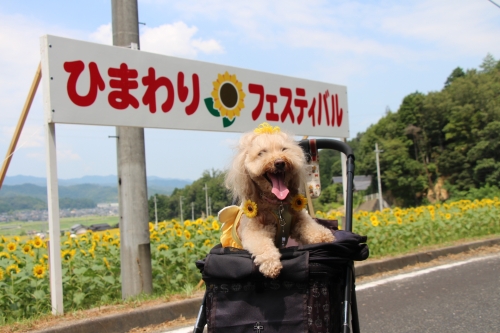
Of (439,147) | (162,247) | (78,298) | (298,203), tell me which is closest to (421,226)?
(162,247)

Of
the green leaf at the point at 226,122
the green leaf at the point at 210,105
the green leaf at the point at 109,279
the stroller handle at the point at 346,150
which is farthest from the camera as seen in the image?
the green leaf at the point at 226,122

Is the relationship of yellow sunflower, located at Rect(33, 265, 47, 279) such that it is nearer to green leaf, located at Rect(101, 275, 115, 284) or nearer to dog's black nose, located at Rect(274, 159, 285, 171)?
green leaf, located at Rect(101, 275, 115, 284)

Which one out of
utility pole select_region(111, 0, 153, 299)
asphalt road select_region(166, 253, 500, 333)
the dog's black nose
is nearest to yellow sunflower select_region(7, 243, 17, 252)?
utility pole select_region(111, 0, 153, 299)

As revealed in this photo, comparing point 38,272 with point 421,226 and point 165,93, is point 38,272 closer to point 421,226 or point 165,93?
point 165,93

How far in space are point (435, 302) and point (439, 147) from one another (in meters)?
68.5

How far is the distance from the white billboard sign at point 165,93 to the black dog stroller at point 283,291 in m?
2.54

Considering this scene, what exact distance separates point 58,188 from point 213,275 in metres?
3.11

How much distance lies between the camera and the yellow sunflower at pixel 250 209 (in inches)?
88.6

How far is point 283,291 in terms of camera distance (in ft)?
6.58

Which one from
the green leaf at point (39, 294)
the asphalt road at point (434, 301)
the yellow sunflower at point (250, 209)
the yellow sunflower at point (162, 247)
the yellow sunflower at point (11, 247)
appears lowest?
the asphalt road at point (434, 301)

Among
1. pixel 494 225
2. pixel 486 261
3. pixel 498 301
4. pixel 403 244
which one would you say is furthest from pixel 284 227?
pixel 494 225

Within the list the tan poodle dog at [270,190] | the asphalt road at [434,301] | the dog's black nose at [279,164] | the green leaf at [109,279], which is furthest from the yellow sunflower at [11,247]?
the dog's black nose at [279,164]

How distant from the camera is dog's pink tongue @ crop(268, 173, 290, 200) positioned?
6.98ft

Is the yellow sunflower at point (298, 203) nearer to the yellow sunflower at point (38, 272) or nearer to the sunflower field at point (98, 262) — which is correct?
the sunflower field at point (98, 262)
